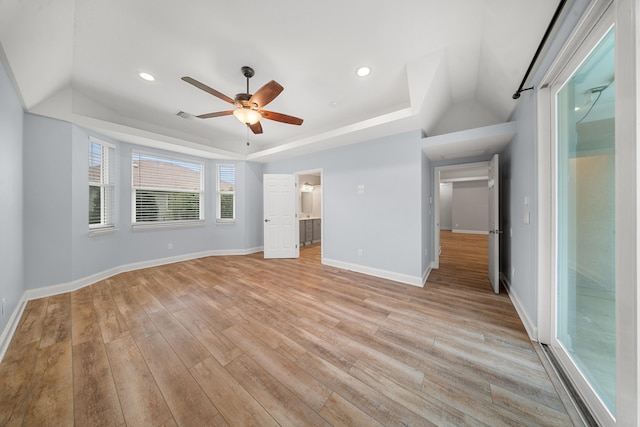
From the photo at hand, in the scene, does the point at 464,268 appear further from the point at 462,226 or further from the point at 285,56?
the point at 462,226

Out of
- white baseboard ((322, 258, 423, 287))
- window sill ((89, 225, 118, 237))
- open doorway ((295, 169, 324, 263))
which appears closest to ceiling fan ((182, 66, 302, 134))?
open doorway ((295, 169, 324, 263))

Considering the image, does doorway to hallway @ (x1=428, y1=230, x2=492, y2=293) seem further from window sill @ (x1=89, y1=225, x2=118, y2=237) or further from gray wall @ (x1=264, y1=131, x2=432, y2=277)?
window sill @ (x1=89, y1=225, x2=118, y2=237)

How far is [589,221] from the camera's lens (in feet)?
4.68

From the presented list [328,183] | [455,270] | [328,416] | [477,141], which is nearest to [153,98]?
[328,183]

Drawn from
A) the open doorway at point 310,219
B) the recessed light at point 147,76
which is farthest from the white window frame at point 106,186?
the open doorway at point 310,219

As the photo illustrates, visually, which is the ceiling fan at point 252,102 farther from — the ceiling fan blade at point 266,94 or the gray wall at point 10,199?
the gray wall at point 10,199

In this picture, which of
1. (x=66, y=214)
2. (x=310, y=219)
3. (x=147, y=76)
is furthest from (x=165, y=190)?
(x=310, y=219)

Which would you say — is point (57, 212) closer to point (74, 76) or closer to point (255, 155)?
point (74, 76)

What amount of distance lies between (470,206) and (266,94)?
937 cm

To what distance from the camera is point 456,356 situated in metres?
1.62

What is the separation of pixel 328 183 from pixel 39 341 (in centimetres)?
400

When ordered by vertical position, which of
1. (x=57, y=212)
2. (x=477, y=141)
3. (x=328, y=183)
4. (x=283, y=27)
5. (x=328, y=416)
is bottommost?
(x=328, y=416)

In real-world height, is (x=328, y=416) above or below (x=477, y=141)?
Result: below

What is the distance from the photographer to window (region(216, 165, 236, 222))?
5.03 meters
